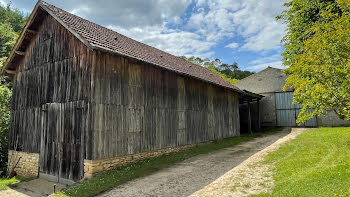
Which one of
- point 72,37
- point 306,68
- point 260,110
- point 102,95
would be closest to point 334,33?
point 306,68

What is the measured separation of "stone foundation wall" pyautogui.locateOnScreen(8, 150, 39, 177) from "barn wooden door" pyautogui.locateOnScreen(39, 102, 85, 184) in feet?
1.99

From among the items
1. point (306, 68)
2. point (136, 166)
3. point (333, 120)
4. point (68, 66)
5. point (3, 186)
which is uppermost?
point (68, 66)

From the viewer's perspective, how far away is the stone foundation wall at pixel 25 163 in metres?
9.94

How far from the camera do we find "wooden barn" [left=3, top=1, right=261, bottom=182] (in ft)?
26.2

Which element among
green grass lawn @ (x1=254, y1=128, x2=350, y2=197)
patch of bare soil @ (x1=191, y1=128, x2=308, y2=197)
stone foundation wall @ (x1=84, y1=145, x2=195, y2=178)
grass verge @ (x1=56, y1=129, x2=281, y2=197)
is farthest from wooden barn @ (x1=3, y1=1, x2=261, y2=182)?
green grass lawn @ (x1=254, y1=128, x2=350, y2=197)

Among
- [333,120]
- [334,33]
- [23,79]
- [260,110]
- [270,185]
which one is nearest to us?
[270,185]

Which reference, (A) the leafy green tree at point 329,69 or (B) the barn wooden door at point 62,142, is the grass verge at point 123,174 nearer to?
(B) the barn wooden door at point 62,142

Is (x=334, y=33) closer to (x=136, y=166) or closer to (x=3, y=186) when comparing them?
(x=136, y=166)

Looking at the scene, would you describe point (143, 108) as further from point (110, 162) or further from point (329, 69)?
point (329, 69)

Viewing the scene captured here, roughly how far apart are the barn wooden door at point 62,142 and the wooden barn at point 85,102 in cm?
4

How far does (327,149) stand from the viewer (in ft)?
29.9

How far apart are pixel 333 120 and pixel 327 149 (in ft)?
33.9

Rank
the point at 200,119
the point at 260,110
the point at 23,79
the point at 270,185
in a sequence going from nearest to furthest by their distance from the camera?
the point at 270,185
the point at 23,79
the point at 200,119
the point at 260,110

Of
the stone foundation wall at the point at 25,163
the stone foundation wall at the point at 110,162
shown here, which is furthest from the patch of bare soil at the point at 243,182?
the stone foundation wall at the point at 25,163
